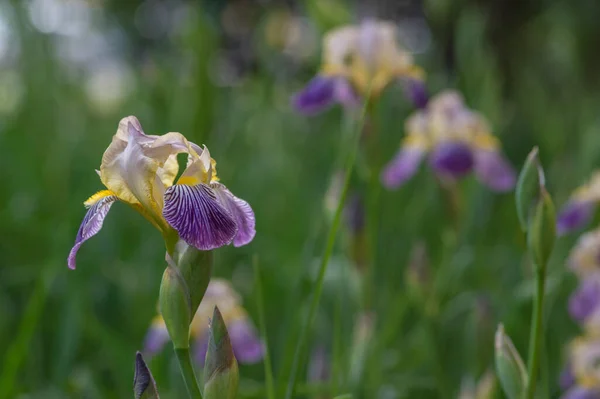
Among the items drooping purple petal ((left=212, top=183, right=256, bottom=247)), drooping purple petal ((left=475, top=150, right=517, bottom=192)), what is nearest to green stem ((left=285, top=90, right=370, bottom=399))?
A: drooping purple petal ((left=212, top=183, right=256, bottom=247))

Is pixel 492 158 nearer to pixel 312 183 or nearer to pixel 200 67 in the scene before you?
pixel 200 67

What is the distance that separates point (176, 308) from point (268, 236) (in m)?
1.56

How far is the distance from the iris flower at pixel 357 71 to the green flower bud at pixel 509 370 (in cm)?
69

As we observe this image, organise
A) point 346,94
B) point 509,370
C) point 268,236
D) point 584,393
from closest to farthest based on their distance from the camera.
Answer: point 509,370, point 584,393, point 346,94, point 268,236

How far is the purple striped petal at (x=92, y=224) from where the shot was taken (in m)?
0.56

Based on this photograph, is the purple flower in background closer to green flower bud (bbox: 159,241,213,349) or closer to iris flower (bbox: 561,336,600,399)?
iris flower (bbox: 561,336,600,399)

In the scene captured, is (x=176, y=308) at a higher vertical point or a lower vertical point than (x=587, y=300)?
higher

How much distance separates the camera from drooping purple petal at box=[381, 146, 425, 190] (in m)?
1.37

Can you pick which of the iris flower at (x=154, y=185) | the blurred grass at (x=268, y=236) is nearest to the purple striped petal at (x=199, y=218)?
the iris flower at (x=154, y=185)

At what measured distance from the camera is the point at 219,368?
0.54 m

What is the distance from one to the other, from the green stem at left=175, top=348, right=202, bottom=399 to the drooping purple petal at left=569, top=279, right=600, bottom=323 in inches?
30.3

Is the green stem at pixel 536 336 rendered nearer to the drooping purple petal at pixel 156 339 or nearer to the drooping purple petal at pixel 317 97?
the drooping purple petal at pixel 156 339

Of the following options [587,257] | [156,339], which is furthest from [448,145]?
[156,339]

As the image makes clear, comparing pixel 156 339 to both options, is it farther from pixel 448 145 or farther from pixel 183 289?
pixel 448 145
